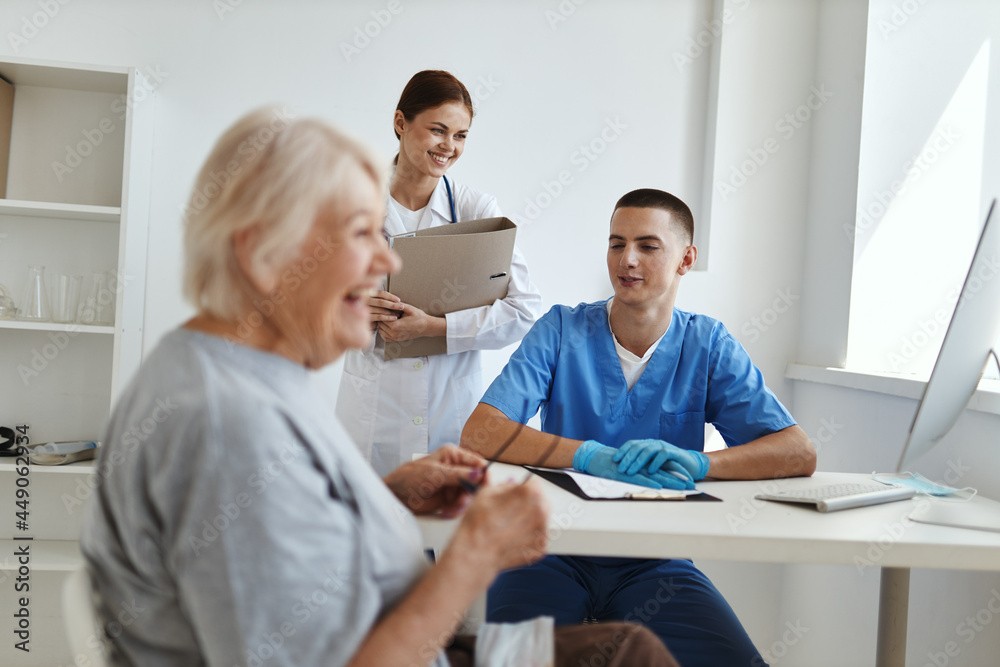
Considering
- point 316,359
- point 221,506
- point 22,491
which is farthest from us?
point 22,491

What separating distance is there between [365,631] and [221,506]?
18cm

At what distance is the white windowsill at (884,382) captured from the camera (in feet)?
5.20

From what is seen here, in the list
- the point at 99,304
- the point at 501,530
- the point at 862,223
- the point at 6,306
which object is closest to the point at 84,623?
the point at 501,530

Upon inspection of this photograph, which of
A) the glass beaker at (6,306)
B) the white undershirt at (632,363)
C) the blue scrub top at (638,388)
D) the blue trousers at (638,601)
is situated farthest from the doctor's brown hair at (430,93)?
the glass beaker at (6,306)

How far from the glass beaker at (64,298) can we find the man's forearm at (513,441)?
1.52m

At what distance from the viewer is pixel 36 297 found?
230 centimetres

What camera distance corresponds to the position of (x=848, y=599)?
2.15 metres

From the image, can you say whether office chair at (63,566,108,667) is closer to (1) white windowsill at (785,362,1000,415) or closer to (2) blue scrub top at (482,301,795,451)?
(2) blue scrub top at (482,301,795,451)

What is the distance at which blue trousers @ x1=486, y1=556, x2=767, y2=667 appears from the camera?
1440 mm

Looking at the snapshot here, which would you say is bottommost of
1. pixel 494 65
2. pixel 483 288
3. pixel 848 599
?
pixel 848 599

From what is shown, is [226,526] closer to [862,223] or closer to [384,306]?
[384,306]

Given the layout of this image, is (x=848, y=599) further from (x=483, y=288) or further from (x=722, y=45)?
(x=722, y=45)

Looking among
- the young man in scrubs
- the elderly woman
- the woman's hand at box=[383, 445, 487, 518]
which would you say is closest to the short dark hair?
the young man in scrubs

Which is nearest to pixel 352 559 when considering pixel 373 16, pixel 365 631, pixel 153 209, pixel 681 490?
pixel 365 631
